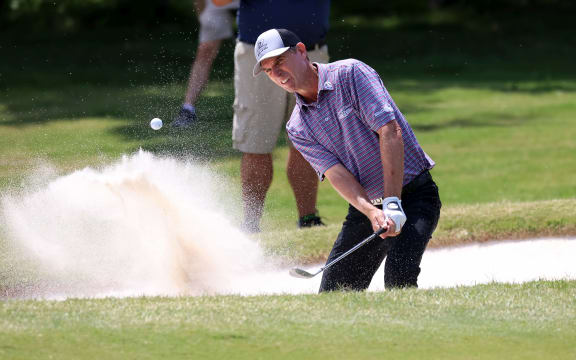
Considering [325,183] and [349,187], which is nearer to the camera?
[349,187]

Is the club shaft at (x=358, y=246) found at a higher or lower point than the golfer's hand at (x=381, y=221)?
lower

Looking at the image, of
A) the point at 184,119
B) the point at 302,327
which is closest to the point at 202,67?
the point at 184,119

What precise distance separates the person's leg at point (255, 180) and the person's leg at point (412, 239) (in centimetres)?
206

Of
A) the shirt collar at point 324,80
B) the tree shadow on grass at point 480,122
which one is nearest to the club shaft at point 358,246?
the shirt collar at point 324,80

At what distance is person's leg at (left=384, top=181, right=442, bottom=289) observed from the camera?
4.24 metres

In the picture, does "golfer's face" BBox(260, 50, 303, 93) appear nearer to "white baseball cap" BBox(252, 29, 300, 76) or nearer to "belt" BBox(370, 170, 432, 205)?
"white baseball cap" BBox(252, 29, 300, 76)

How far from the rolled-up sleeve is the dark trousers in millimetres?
425

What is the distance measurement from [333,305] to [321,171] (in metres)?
0.70

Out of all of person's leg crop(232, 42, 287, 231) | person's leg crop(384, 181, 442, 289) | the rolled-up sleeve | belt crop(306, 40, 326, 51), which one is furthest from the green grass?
belt crop(306, 40, 326, 51)

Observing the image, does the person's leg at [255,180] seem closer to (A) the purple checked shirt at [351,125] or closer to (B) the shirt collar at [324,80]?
(A) the purple checked shirt at [351,125]

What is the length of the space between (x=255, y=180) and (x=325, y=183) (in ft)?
7.57

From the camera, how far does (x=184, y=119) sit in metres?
6.88

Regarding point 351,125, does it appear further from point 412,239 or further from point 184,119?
point 184,119

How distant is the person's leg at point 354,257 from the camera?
4.52 m
